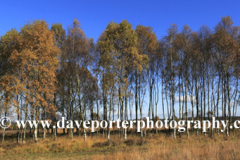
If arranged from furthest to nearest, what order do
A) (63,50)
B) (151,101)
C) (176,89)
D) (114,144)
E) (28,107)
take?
(151,101), (176,89), (63,50), (28,107), (114,144)

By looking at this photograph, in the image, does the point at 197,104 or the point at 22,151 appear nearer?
the point at 22,151

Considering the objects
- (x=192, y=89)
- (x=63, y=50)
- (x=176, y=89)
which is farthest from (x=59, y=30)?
(x=192, y=89)

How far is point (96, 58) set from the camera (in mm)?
32500

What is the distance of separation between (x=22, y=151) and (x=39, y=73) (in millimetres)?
8982

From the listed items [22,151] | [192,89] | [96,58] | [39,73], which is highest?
[96,58]

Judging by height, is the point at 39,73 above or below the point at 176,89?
above

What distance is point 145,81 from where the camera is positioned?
34.4 meters

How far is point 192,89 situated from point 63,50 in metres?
21.5

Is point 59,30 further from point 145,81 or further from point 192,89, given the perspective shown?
point 192,89

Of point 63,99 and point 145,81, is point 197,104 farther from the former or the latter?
point 63,99

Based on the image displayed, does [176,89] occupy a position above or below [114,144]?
above

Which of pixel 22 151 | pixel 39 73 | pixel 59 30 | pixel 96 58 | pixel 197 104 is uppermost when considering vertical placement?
Result: pixel 59 30

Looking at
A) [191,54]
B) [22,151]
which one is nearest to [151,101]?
[191,54]

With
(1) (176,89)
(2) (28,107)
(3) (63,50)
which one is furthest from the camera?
(1) (176,89)
